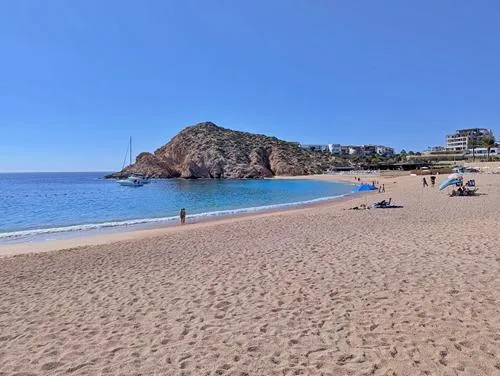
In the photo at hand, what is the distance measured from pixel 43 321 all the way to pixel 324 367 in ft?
15.1

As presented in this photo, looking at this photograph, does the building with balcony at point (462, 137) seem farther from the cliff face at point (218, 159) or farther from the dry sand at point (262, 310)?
the dry sand at point (262, 310)

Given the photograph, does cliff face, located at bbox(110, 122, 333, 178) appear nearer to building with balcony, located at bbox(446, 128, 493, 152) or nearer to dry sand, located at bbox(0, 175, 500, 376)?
building with balcony, located at bbox(446, 128, 493, 152)

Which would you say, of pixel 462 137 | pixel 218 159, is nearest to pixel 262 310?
pixel 218 159

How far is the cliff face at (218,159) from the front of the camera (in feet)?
382

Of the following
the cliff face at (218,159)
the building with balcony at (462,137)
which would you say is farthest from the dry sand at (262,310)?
the building with balcony at (462,137)

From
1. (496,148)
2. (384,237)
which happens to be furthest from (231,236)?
(496,148)

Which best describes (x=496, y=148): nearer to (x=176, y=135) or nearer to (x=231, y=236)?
(x=176, y=135)

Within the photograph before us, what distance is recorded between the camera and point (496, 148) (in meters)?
136

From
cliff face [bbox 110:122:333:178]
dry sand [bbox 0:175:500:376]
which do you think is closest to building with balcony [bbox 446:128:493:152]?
cliff face [bbox 110:122:333:178]

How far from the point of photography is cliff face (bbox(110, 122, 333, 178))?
116438 millimetres

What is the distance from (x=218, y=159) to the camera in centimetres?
11744

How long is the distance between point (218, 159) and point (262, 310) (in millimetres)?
112188

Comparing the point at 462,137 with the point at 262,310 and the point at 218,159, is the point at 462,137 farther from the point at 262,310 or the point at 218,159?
the point at 262,310

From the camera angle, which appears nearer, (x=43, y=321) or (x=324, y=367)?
(x=324, y=367)
